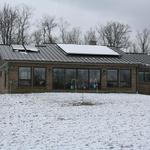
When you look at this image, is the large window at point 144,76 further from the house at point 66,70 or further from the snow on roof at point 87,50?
the snow on roof at point 87,50

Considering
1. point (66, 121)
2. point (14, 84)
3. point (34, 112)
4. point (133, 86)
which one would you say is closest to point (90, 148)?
point (66, 121)

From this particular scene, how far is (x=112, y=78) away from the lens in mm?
35844

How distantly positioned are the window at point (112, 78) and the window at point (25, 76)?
6.85 metres

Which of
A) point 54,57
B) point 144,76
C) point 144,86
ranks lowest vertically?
point 144,86

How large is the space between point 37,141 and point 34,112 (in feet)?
23.4

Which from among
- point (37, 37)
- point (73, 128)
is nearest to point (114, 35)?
point (37, 37)

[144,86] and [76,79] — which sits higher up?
[76,79]

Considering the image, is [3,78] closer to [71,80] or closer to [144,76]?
[71,80]

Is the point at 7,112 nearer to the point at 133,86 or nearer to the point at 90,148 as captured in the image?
the point at 90,148

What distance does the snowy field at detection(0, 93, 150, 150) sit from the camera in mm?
11391

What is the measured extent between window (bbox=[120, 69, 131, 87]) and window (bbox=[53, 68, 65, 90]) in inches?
205

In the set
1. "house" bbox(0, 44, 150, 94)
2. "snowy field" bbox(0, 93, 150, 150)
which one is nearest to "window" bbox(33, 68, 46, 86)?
"house" bbox(0, 44, 150, 94)

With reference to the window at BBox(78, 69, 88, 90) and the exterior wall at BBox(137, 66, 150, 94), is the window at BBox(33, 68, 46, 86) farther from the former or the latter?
the exterior wall at BBox(137, 66, 150, 94)

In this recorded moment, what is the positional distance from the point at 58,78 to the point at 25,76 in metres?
2.77
